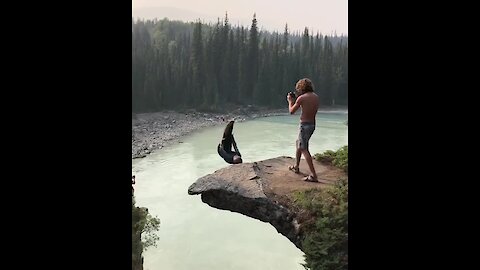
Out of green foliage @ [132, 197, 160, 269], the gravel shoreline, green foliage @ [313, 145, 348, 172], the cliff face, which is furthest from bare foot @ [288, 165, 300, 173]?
green foliage @ [132, 197, 160, 269]

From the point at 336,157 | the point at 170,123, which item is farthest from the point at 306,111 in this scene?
the point at 170,123

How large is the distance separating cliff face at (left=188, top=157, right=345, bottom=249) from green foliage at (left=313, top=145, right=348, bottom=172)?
42 mm

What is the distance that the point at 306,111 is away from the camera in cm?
297

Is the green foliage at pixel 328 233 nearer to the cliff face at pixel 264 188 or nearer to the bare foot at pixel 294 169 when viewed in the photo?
the cliff face at pixel 264 188

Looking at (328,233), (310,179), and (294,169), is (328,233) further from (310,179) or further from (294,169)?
(294,169)

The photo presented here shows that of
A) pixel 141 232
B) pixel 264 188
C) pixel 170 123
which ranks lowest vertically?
pixel 141 232

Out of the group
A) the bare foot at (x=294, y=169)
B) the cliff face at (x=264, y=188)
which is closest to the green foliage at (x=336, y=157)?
the cliff face at (x=264, y=188)

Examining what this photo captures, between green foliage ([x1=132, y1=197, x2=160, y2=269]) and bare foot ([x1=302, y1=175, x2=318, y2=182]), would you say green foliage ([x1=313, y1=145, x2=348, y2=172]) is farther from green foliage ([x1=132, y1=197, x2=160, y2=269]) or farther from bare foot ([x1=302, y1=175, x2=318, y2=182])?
green foliage ([x1=132, y1=197, x2=160, y2=269])

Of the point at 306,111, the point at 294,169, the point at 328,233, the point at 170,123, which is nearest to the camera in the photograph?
the point at 328,233

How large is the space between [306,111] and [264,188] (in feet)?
2.16
